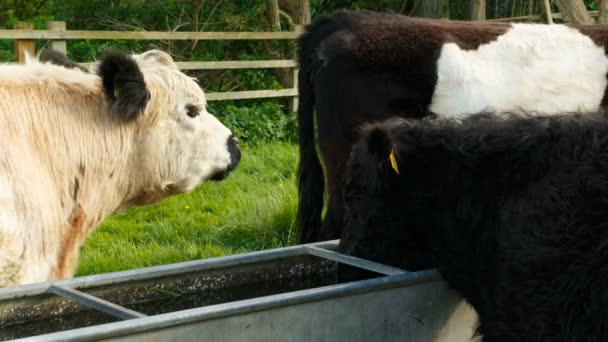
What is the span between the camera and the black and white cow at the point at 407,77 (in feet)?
18.5

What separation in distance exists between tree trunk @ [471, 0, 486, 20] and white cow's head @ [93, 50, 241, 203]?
816 cm

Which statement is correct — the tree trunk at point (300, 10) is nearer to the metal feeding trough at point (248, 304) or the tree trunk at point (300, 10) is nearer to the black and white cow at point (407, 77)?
the black and white cow at point (407, 77)

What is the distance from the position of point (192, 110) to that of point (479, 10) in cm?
844

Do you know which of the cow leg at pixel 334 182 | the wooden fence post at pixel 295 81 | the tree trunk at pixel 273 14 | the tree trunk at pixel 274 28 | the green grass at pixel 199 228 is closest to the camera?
the cow leg at pixel 334 182

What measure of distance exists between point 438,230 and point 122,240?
154 inches

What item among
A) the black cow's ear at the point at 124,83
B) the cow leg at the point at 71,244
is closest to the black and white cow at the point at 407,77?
the black cow's ear at the point at 124,83

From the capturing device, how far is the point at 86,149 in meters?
4.49

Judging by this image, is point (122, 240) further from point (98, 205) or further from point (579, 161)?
point (579, 161)

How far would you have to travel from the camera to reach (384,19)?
5922 millimetres

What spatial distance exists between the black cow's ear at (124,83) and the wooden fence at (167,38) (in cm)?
437

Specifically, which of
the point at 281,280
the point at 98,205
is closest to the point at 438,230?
the point at 281,280

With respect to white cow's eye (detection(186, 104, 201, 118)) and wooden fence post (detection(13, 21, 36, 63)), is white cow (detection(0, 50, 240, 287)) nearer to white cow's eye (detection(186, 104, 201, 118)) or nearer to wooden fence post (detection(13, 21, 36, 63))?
white cow's eye (detection(186, 104, 201, 118))

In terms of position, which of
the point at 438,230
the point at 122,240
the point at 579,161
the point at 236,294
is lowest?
the point at 122,240

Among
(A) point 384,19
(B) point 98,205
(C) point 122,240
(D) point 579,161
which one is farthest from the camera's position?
(C) point 122,240
